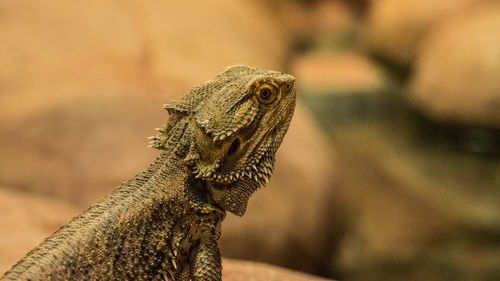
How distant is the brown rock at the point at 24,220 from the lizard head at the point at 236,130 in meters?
1.71

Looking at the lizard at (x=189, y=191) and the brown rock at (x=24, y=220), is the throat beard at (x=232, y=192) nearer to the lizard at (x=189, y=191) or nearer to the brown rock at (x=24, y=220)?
the lizard at (x=189, y=191)

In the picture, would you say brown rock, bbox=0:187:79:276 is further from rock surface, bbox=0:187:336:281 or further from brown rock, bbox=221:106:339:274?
brown rock, bbox=221:106:339:274

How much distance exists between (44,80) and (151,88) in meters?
1.43

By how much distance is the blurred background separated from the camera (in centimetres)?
560

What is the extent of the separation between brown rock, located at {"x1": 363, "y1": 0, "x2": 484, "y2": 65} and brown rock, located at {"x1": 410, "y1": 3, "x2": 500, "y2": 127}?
433 millimetres

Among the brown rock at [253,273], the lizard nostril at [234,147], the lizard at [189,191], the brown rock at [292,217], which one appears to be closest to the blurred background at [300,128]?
the brown rock at [292,217]

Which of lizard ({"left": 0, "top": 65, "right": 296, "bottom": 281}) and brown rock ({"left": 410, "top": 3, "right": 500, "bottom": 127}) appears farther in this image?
brown rock ({"left": 410, "top": 3, "right": 500, "bottom": 127})

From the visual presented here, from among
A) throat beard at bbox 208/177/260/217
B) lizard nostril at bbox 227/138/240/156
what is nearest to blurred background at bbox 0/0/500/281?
throat beard at bbox 208/177/260/217

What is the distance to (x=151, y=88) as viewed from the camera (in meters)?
6.21

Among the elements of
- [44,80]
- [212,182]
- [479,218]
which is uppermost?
[44,80]

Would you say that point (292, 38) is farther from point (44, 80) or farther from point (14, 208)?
point (14, 208)

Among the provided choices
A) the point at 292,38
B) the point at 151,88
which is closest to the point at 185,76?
the point at 151,88

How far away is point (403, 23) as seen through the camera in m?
12.3

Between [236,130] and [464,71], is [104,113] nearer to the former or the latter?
[236,130]
